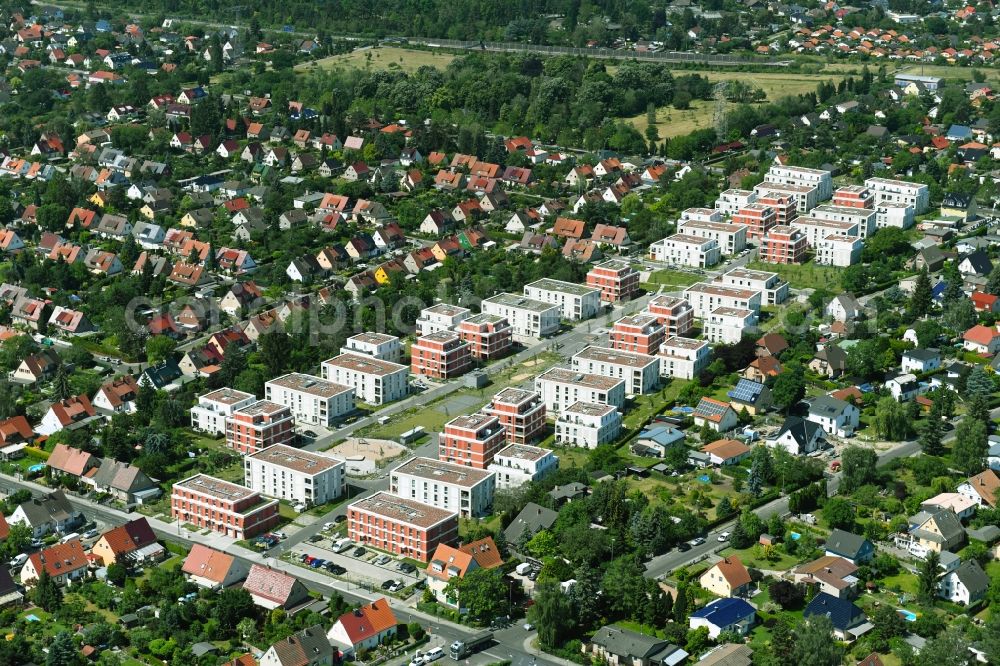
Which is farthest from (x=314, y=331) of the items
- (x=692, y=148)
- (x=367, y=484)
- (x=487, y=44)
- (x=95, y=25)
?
(x=95, y=25)

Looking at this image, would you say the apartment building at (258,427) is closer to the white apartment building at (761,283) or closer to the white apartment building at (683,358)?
the white apartment building at (683,358)

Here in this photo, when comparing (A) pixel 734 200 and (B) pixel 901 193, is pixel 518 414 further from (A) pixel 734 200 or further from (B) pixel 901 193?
(B) pixel 901 193

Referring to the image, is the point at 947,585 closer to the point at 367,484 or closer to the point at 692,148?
the point at 367,484

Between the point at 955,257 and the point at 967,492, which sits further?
the point at 955,257

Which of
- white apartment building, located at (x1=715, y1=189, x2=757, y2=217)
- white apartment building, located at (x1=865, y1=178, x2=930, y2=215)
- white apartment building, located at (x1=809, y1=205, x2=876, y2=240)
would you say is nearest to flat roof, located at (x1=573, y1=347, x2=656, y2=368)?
white apartment building, located at (x1=809, y1=205, x2=876, y2=240)

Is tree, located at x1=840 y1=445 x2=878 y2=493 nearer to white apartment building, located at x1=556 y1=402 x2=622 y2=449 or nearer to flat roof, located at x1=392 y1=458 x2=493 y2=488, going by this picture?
white apartment building, located at x1=556 y1=402 x2=622 y2=449

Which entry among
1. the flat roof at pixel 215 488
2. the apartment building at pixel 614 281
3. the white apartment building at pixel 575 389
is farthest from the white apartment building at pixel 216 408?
the apartment building at pixel 614 281

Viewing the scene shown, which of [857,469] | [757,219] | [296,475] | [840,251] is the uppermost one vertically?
[757,219]

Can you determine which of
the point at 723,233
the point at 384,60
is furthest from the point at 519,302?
the point at 384,60
